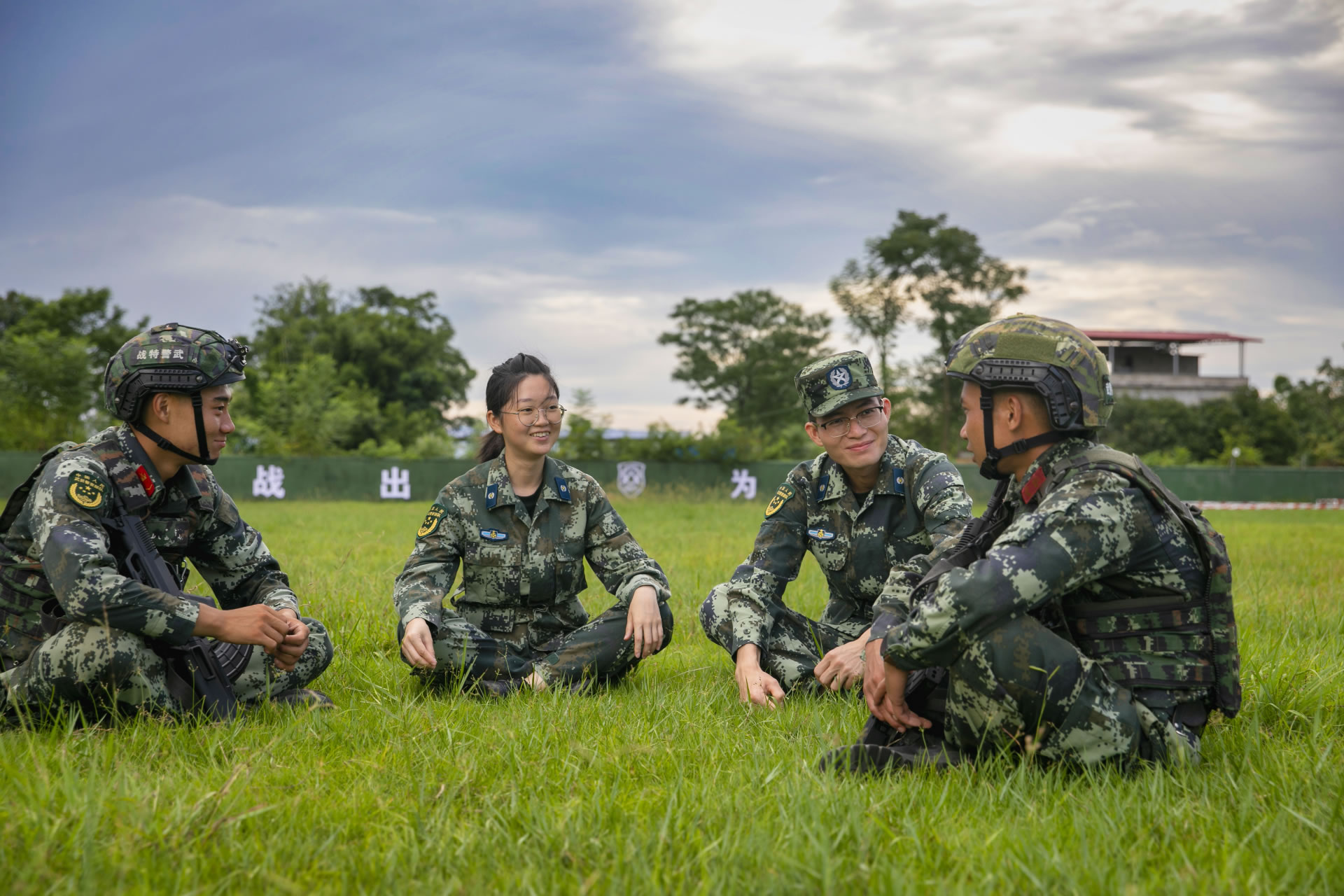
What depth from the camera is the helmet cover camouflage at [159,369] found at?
3438 millimetres

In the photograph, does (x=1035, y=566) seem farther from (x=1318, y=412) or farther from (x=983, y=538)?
(x=1318, y=412)

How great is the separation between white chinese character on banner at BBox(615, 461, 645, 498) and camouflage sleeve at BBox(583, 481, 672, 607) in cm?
2167

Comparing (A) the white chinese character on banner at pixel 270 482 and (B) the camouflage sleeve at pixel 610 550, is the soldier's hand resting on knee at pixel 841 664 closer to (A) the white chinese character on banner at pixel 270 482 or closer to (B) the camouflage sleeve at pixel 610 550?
(B) the camouflage sleeve at pixel 610 550

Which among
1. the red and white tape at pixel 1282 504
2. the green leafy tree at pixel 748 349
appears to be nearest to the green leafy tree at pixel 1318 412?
the red and white tape at pixel 1282 504

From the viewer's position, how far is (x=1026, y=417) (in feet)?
9.53

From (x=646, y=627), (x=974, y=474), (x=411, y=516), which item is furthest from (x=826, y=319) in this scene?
(x=646, y=627)

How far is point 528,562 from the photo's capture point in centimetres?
445

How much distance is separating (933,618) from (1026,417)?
2.45 feet

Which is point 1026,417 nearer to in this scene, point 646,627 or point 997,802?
point 997,802

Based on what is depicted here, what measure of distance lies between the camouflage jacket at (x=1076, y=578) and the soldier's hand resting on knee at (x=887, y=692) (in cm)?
8

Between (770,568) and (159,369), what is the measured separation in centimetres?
265

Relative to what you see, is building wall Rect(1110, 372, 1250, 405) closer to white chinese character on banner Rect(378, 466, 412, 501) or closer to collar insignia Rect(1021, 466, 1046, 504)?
white chinese character on banner Rect(378, 466, 412, 501)

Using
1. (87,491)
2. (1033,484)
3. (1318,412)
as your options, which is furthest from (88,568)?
(1318,412)

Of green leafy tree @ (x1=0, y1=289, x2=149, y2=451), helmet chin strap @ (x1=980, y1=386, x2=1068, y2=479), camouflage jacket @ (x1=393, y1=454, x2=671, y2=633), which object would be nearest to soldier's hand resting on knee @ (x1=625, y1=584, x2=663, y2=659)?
camouflage jacket @ (x1=393, y1=454, x2=671, y2=633)
